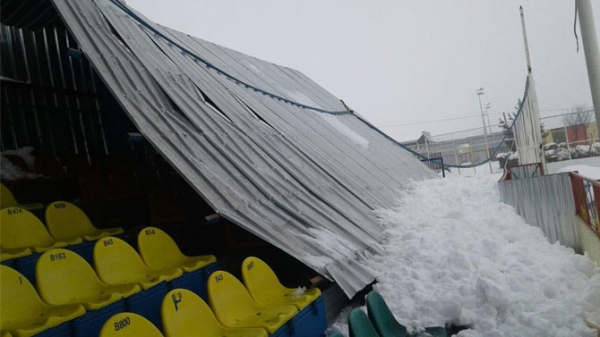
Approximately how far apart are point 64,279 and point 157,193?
2.68m

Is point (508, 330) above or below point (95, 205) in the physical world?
below

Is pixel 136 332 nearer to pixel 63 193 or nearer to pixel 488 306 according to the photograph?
pixel 488 306

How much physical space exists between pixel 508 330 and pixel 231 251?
284cm

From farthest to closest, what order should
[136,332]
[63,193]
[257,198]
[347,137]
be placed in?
[347,137] < [63,193] < [257,198] < [136,332]

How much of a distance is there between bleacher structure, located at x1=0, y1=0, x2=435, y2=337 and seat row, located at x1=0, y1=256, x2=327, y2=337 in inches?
0.4

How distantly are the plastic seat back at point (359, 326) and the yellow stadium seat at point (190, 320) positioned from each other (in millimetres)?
591

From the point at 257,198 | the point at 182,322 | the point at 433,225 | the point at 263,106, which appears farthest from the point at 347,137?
the point at 182,322

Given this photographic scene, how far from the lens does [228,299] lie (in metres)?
3.25

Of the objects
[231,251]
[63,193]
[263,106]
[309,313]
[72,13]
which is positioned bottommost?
[309,313]

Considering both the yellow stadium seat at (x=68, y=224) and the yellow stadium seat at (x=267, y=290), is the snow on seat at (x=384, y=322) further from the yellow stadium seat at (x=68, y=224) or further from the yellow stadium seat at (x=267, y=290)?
the yellow stadium seat at (x=68, y=224)

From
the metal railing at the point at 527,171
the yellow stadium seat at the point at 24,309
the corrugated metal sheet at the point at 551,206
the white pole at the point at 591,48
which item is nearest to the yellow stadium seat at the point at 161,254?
the yellow stadium seat at the point at 24,309

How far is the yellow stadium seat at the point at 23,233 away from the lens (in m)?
3.64

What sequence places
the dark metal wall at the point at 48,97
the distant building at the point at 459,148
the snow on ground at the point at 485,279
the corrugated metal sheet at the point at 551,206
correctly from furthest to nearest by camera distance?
the distant building at the point at 459,148, the dark metal wall at the point at 48,97, the corrugated metal sheet at the point at 551,206, the snow on ground at the point at 485,279

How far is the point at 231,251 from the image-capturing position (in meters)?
4.95
